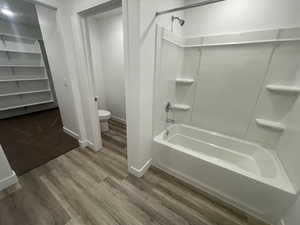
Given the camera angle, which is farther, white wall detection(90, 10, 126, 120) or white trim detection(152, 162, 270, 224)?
white wall detection(90, 10, 126, 120)

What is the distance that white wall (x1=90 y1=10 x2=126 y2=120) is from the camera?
2.77 meters

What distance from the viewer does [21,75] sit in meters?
3.46

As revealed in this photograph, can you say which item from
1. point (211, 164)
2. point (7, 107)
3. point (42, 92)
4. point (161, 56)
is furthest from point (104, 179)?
point (42, 92)

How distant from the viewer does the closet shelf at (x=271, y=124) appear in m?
1.55

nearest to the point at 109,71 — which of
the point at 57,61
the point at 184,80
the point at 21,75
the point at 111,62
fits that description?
the point at 111,62

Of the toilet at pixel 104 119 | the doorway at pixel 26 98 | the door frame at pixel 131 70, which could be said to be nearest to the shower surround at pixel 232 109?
the door frame at pixel 131 70

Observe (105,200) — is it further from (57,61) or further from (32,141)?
(57,61)

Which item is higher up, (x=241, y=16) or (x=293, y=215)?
(x=241, y=16)

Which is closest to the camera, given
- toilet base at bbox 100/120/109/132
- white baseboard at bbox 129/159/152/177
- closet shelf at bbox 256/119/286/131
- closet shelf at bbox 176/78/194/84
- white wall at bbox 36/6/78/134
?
closet shelf at bbox 256/119/286/131

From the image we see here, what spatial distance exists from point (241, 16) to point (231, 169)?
1.85m

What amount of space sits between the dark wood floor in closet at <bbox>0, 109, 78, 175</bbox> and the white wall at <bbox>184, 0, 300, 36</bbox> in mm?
2852

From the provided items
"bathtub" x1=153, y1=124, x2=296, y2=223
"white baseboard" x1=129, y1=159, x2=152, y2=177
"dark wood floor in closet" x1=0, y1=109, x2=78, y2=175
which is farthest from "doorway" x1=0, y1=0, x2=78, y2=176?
"bathtub" x1=153, y1=124, x2=296, y2=223

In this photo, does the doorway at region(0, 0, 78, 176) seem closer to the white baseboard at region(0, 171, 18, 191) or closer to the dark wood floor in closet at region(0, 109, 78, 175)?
the dark wood floor in closet at region(0, 109, 78, 175)

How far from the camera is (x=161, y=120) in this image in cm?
187
